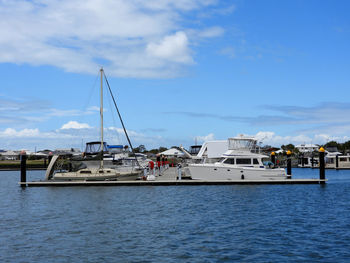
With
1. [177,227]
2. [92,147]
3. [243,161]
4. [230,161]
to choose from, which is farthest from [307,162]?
[177,227]

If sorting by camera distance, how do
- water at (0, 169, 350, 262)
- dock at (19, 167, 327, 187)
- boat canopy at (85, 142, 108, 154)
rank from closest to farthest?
water at (0, 169, 350, 262)
dock at (19, 167, 327, 187)
boat canopy at (85, 142, 108, 154)

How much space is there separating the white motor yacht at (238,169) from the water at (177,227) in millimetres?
4354

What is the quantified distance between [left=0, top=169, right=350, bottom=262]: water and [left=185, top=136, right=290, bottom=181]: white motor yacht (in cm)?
435

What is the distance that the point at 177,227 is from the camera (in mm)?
Answer: 21344

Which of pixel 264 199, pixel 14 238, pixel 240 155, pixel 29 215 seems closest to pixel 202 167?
pixel 240 155

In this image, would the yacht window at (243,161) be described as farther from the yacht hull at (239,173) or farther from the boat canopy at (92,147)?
the boat canopy at (92,147)

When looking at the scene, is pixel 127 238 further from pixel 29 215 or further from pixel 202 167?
pixel 202 167

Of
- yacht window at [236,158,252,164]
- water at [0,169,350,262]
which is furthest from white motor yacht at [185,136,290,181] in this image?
water at [0,169,350,262]

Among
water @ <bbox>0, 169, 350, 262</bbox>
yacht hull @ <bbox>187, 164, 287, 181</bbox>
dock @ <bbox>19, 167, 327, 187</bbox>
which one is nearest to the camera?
water @ <bbox>0, 169, 350, 262</bbox>

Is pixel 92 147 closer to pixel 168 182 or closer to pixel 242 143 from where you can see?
pixel 168 182

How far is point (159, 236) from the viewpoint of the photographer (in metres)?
19.2

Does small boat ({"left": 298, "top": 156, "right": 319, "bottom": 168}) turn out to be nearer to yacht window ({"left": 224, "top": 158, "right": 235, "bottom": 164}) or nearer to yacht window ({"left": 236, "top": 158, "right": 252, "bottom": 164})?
yacht window ({"left": 236, "top": 158, "right": 252, "bottom": 164})

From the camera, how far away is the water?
16047mm

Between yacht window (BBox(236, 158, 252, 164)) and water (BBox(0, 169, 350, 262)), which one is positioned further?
yacht window (BBox(236, 158, 252, 164))
